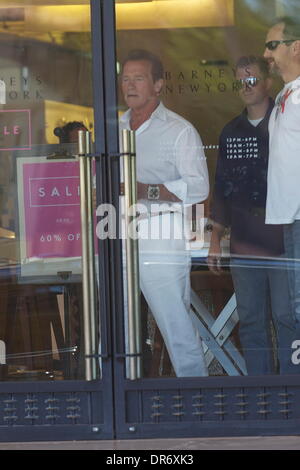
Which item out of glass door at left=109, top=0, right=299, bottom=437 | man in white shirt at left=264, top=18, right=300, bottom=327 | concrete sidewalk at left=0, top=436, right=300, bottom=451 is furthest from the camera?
man in white shirt at left=264, top=18, right=300, bottom=327

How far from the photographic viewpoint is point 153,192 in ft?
22.3

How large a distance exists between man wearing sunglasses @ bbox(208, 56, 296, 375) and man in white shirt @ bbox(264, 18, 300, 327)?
0.04 metres

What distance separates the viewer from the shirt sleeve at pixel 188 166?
682 centimetres

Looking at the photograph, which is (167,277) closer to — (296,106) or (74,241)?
(74,241)

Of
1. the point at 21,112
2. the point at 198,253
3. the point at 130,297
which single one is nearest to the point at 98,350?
the point at 130,297

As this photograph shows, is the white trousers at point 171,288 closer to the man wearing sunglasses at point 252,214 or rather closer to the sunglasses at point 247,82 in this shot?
the man wearing sunglasses at point 252,214

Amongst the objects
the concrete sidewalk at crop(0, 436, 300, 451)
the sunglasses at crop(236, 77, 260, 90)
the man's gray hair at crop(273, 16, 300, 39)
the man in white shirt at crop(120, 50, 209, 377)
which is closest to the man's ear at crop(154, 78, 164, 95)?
the man in white shirt at crop(120, 50, 209, 377)

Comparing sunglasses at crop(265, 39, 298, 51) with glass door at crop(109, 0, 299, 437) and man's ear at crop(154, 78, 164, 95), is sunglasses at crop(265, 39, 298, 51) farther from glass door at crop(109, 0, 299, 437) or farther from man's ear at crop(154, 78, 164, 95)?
man's ear at crop(154, 78, 164, 95)

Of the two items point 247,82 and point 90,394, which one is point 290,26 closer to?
point 247,82

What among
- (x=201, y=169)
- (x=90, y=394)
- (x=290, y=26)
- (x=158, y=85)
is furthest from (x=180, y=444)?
(x=290, y=26)

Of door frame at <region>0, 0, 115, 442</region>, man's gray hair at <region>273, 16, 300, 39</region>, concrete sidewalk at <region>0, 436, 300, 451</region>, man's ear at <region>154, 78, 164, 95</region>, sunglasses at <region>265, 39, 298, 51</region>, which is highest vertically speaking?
man's gray hair at <region>273, 16, 300, 39</region>

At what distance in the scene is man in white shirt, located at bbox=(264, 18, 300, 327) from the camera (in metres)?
6.81

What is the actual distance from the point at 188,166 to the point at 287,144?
22.0 inches

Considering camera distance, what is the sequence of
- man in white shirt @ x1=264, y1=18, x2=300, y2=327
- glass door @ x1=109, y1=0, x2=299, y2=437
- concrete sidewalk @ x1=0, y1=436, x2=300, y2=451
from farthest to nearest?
man in white shirt @ x1=264, y1=18, x2=300, y2=327
glass door @ x1=109, y1=0, x2=299, y2=437
concrete sidewalk @ x1=0, y1=436, x2=300, y2=451
